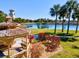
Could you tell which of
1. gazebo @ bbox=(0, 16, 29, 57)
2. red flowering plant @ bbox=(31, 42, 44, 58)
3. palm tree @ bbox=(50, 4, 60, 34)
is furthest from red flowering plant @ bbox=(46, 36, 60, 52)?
palm tree @ bbox=(50, 4, 60, 34)

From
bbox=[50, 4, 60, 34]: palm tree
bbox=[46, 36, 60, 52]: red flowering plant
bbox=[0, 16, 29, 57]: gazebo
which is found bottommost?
bbox=[46, 36, 60, 52]: red flowering plant

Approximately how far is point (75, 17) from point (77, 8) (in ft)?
6.16

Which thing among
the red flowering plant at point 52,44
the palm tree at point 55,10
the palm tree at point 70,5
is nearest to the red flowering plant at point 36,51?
the red flowering plant at point 52,44

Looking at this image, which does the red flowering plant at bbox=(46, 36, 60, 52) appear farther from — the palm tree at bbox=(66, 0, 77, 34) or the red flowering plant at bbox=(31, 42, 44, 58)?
the palm tree at bbox=(66, 0, 77, 34)

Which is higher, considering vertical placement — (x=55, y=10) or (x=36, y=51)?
(x=55, y=10)

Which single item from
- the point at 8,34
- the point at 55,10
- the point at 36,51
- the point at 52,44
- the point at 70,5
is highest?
the point at 70,5

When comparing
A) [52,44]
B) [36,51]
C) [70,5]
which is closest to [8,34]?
[36,51]

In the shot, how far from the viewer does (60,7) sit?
37.8m

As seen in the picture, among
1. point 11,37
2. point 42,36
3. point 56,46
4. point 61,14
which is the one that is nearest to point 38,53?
point 11,37

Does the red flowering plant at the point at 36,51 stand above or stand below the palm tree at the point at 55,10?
below

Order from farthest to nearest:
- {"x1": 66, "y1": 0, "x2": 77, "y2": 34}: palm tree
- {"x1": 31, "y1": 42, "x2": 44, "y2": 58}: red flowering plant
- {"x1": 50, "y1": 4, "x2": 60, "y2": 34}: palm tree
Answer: {"x1": 50, "y1": 4, "x2": 60, "y2": 34}: palm tree
{"x1": 66, "y1": 0, "x2": 77, "y2": 34}: palm tree
{"x1": 31, "y1": 42, "x2": 44, "y2": 58}: red flowering plant

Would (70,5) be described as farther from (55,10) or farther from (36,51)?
(36,51)

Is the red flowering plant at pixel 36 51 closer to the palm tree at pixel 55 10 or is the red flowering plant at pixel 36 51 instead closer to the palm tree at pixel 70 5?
the palm tree at pixel 70 5

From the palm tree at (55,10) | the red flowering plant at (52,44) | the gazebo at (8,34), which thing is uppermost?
the palm tree at (55,10)
